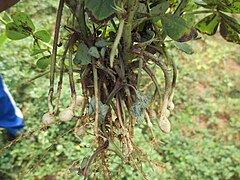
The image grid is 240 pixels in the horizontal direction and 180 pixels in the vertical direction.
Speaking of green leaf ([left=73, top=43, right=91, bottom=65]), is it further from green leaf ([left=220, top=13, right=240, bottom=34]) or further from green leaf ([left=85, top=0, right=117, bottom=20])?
green leaf ([left=220, top=13, right=240, bottom=34])

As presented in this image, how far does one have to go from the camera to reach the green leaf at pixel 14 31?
→ 586mm

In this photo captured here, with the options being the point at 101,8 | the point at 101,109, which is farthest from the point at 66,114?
the point at 101,8

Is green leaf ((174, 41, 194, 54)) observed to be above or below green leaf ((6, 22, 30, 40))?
below

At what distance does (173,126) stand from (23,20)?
165 cm

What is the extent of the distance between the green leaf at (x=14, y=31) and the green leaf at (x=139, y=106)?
0.23 m

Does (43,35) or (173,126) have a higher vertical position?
(43,35)

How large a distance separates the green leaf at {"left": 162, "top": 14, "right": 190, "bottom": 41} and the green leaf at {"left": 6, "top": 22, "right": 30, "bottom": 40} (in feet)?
0.79

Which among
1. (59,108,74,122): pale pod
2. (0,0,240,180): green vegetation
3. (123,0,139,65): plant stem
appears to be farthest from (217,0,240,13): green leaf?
(0,0,240,180): green vegetation

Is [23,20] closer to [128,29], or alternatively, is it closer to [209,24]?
[128,29]

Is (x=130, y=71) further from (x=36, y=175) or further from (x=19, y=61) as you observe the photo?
(x=19, y=61)

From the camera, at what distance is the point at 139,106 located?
1.66 ft

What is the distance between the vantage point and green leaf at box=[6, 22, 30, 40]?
59cm

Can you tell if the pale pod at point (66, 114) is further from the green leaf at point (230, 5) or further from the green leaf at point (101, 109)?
the green leaf at point (230, 5)

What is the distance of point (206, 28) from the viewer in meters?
0.63
